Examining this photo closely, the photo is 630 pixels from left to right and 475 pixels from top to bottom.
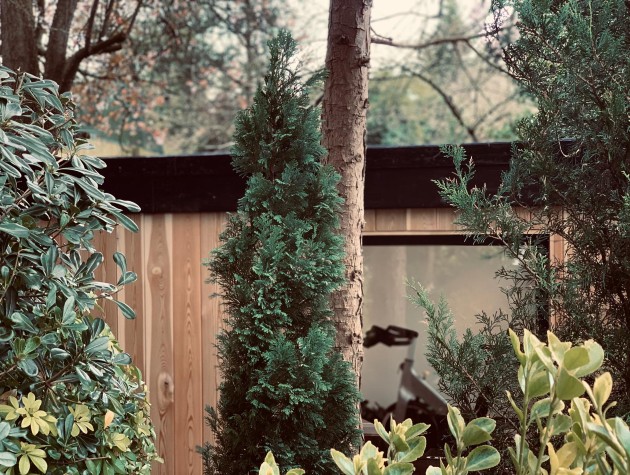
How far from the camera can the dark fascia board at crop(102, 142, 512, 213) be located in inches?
138

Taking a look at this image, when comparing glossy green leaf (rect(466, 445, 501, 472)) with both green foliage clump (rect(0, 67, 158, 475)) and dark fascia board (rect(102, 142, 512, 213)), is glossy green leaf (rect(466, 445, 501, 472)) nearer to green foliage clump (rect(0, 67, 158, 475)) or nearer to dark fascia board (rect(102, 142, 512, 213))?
green foliage clump (rect(0, 67, 158, 475))

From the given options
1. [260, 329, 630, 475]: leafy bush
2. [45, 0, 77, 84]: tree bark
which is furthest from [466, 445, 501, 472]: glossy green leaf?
[45, 0, 77, 84]: tree bark

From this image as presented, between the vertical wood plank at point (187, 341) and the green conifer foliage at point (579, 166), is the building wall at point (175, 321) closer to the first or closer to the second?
the vertical wood plank at point (187, 341)

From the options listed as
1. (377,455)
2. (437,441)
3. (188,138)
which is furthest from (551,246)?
(188,138)

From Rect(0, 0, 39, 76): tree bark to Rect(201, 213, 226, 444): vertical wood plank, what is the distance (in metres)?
2.18

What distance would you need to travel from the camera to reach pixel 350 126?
287cm

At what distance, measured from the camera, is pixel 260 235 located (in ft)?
8.25

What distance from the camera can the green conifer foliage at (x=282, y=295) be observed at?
248cm

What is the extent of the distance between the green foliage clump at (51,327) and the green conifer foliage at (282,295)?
0.39 meters

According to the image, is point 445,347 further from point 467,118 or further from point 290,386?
point 467,118

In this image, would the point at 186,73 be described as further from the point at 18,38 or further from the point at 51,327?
the point at 51,327

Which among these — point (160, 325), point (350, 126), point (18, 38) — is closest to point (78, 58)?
point (18, 38)

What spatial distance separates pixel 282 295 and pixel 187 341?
1.36 metres

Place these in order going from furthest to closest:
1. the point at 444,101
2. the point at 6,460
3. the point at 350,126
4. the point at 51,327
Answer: the point at 444,101, the point at 350,126, the point at 51,327, the point at 6,460
